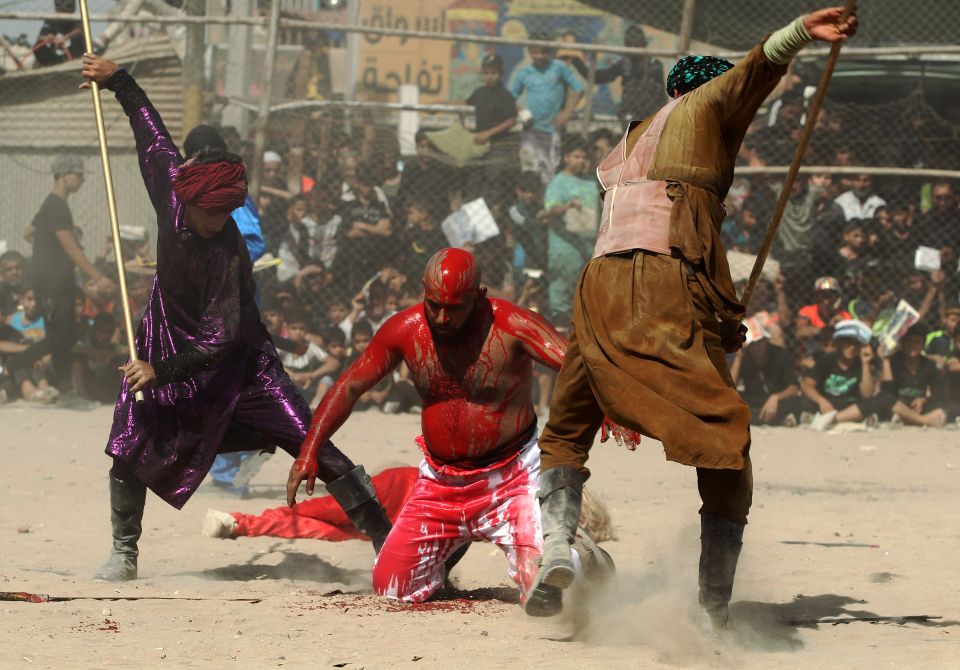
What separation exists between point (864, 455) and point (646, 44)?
3824 millimetres

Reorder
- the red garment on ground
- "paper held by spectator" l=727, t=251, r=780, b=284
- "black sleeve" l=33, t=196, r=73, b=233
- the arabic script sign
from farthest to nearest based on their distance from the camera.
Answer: the arabic script sign < "black sleeve" l=33, t=196, r=73, b=233 < "paper held by spectator" l=727, t=251, r=780, b=284 < the red garment on ground

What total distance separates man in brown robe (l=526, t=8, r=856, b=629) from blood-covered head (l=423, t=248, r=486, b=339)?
0.62 m

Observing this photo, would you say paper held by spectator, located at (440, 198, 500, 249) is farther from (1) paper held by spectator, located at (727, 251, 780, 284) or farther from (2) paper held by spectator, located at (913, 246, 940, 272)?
(2) paper held by spectator, located at (913, 246, 940, 272)

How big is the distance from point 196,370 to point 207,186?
74 centimetres

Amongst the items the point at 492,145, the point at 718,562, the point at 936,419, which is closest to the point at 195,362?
the point at 718,562

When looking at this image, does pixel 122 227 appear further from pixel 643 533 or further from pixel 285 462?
pixel 643 533

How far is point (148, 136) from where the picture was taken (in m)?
5.95

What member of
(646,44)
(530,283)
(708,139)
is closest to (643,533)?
(708,139)

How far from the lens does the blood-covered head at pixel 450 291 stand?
4.99 meters

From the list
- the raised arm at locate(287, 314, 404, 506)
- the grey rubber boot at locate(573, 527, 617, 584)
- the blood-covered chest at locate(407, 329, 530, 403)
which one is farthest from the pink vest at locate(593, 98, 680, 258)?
the grey rubber boot at locate(573, 527, 617, 584)

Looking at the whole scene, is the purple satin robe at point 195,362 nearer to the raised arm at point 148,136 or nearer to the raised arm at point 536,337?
the raised arm at point 148,136

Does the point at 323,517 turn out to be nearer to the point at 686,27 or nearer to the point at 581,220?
the point at 581,220

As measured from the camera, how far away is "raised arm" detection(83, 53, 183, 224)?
588cm

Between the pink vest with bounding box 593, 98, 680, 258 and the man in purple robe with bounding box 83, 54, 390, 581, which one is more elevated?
the pink vest with bounding box 593, 98, 680, 258
